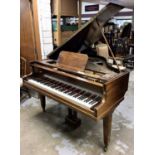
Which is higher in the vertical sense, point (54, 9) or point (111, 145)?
point (54, 9)

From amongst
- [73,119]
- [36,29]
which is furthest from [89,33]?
[73,119]

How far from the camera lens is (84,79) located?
186cm

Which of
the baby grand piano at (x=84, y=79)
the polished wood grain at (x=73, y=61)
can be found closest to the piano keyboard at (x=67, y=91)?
the baby grand piano at (x=84, y=79)

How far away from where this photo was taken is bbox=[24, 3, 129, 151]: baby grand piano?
5.72 feet

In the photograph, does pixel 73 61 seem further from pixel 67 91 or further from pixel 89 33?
pixel 89 33

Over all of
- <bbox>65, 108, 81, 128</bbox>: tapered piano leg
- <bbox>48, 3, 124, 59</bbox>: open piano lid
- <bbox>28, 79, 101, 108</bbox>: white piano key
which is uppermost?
<bbox>48, 3, 124, 59</bbox>: open piano lid

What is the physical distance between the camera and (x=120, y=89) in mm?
1951

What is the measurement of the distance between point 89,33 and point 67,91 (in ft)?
3.08

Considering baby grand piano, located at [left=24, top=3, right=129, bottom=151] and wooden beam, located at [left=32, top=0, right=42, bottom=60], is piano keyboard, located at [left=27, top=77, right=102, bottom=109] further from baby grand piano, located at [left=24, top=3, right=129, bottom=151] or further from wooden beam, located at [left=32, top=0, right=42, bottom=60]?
wooden beam, located at [left=32, top=0, right=42, bottom=60]

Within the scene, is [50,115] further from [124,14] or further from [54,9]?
[124,14]

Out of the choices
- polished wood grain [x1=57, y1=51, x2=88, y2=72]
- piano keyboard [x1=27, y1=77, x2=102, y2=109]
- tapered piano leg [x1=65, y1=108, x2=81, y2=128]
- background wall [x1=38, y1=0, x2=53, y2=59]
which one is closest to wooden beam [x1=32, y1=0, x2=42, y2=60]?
background wall [x1=38, y1=0, x2=53, y2=59]
